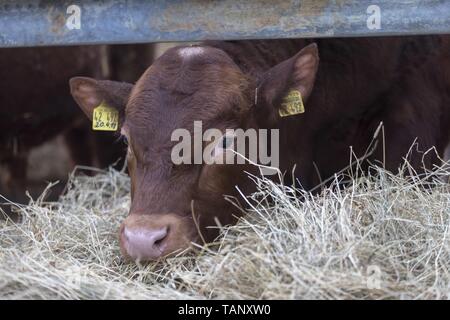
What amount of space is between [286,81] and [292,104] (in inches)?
5.8

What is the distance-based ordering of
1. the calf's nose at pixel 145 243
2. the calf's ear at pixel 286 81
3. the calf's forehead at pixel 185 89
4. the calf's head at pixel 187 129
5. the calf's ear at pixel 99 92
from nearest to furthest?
the calf's nose at pixel 145 243 → the calf's head at pixel 187 129 → the calf's forehead at pixel 185 89 → the calf's ear at pixel 286 81 → the calf's ear at pixel 99 92

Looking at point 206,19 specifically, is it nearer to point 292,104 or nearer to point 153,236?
point 292,104

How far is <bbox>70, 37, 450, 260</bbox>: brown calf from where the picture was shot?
14.3 ft

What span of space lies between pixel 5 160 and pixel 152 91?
2682 millimetres

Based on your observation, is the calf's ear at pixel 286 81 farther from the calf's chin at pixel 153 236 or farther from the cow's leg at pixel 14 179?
the cow's leg at pixel 14 179

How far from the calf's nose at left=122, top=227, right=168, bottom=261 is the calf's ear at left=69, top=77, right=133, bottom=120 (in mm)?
1129

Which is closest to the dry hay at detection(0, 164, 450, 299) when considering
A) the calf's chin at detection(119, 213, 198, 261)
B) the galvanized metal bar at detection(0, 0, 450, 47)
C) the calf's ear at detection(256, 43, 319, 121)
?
the calf's chin at detection(119, 213, 198, 261)

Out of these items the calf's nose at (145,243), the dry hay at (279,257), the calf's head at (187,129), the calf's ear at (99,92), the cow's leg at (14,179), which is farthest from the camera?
the cow's leg at (14,179)

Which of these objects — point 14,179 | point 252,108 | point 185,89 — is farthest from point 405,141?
point 14,179

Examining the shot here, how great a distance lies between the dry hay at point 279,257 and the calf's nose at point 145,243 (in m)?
0.07

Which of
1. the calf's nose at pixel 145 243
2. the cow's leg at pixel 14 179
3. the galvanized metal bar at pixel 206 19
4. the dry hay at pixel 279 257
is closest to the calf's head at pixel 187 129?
the calf's nose at pixel 145 243

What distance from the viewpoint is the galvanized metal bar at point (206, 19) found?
429cm

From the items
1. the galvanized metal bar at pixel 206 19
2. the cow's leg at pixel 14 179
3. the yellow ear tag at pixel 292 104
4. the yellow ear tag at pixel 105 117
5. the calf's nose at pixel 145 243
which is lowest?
the cow's leg at pixel 14 179
